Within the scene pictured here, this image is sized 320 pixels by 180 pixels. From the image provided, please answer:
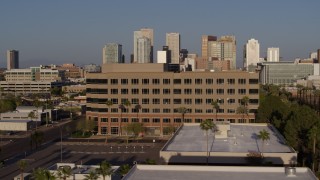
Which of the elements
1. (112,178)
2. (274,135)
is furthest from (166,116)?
(112,178)

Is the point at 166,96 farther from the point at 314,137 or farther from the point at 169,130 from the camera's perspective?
the point at 314,137

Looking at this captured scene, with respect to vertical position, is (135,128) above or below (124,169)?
below

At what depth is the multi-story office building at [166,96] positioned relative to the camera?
98.8 metres

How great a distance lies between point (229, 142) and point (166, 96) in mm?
42532

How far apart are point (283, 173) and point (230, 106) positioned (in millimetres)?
60821

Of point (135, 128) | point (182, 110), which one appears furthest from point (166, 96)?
point (135, 128)

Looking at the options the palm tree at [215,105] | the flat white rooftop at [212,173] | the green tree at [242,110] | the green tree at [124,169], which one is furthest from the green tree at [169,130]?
the flat white rooftop at [212,173]

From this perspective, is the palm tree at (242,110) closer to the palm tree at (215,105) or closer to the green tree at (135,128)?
the palm tree at (215,105)

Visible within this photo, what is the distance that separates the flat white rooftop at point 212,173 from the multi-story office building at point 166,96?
5953cm

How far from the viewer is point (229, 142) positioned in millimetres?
58031

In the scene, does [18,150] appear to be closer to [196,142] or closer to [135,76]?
[135,76]

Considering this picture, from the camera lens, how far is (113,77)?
100 meters

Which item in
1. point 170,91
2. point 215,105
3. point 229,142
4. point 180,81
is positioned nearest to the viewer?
point 229,142

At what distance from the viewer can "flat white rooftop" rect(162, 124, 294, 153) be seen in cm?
5312
